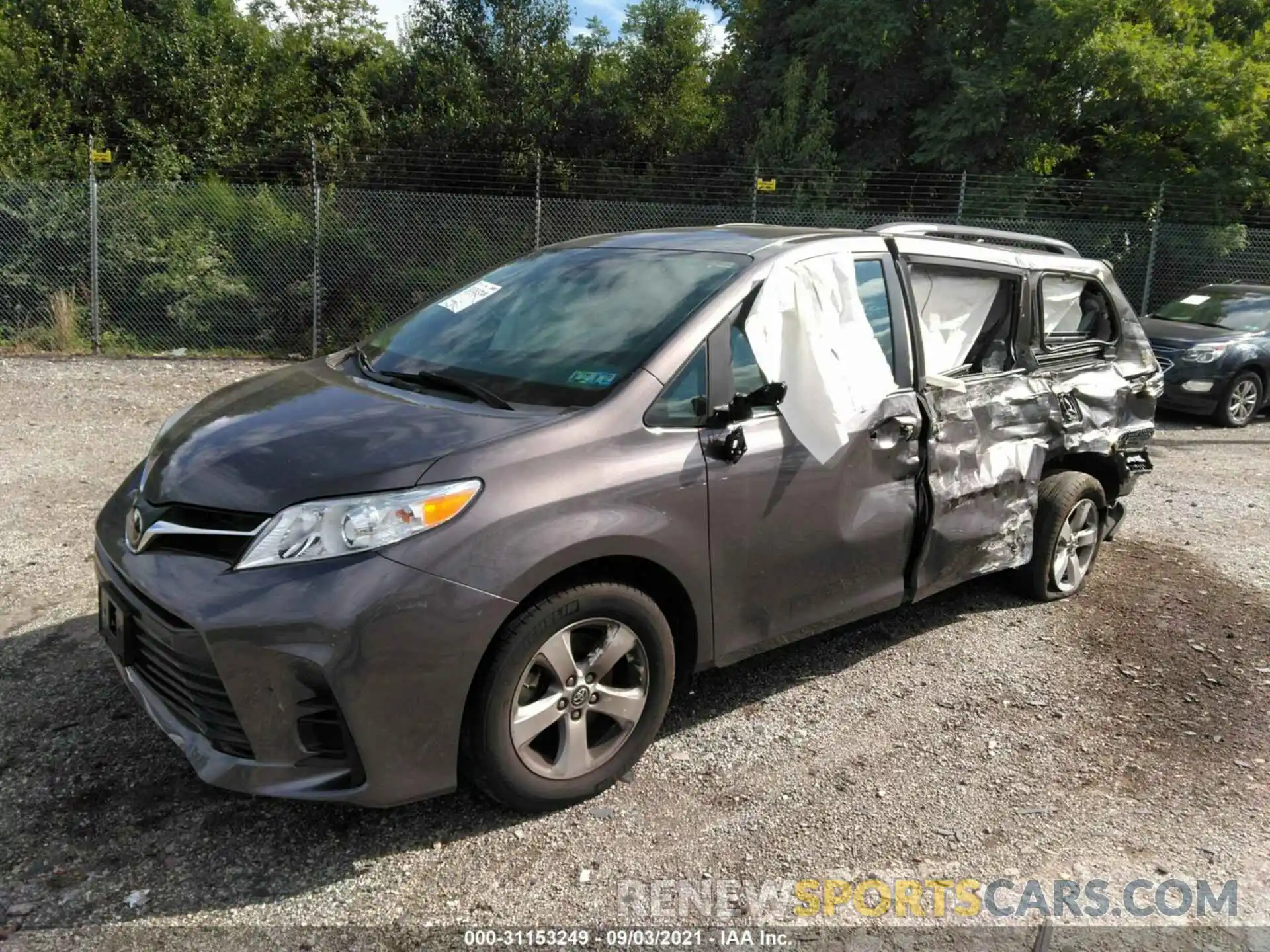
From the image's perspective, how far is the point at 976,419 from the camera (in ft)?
13.5

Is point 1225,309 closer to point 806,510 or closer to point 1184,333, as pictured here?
point 1184,333

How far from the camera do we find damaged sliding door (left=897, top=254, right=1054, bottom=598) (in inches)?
157

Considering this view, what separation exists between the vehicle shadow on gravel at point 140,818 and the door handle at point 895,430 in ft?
3.51

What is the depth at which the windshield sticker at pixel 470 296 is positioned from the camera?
12.8 ft

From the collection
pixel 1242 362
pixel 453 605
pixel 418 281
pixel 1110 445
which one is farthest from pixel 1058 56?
pixel 453 605

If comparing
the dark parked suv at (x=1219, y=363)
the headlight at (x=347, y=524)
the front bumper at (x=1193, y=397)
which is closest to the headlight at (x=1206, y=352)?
the dark parked suv at (x=1219, y=363)

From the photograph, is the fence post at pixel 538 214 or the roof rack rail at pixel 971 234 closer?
the roof rack rail at pixel 971 234

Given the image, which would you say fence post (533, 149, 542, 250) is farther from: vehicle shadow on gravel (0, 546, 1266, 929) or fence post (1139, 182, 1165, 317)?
vehicle shadow on gravel (0, 546, 1266, 929)

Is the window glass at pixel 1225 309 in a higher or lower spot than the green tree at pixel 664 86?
lower

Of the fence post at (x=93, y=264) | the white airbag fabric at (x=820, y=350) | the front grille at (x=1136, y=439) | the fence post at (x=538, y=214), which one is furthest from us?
the fence post at (x=538, y=214)

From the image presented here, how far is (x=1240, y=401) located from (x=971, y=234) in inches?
304

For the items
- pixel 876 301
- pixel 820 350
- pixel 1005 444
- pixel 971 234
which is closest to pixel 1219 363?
pixel 971 234

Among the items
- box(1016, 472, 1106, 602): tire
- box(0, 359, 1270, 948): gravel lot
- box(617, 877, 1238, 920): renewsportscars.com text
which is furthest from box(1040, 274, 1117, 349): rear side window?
box(617, 877, 1238, 920): renewsportscars.com text

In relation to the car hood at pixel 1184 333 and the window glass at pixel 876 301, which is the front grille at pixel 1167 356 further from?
the window glass at pixel 876 301
